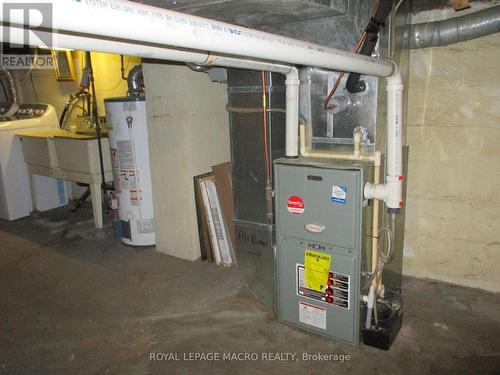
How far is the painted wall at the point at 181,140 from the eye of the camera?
10.1 ft

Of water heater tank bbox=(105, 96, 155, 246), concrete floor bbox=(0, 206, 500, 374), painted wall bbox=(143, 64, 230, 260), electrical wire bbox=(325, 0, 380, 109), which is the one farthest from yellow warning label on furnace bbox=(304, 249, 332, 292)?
water heater tank bbox=(105, 96, 155, 246)

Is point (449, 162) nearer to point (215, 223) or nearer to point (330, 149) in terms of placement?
point (330, 149)

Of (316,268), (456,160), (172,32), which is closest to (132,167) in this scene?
(316,268)

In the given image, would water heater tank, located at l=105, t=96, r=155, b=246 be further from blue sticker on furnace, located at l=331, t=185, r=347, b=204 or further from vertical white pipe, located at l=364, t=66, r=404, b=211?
vertical white pipe, located at l=364, t=66, r=404, b=211

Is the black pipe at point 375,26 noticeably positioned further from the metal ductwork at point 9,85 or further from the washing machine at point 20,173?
the metal ductwork at point 9,85

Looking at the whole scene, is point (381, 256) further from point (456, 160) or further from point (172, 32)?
point (172, 32)

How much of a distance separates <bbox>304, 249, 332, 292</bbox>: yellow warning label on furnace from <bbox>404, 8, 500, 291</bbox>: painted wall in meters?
1.12

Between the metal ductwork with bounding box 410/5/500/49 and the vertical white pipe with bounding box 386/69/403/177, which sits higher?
the metal ductwork with bounding box 410/5/500/49

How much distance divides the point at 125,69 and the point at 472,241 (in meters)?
3.83

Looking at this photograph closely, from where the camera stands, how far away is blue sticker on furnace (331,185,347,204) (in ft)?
6.29

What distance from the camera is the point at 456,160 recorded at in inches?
102

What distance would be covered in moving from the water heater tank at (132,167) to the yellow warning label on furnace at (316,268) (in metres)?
1.88

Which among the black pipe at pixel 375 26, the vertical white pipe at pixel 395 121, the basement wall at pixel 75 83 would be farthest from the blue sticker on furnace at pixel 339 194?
the basement wall at pixel 75 83

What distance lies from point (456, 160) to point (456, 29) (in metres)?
0.85
